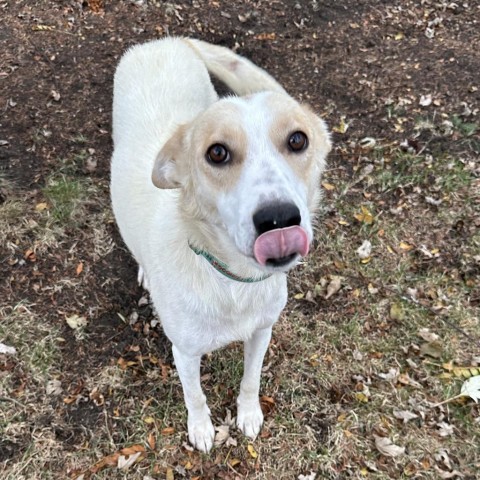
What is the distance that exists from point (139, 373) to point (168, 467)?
0.73 m

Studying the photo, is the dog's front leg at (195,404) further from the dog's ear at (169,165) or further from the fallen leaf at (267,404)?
the dog's ear at (169,165)

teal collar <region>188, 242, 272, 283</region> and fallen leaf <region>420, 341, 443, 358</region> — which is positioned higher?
teal collar <region>188, 242, 272, 283</region>

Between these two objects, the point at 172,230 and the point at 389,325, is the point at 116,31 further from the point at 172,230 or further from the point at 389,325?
the point at 389,325

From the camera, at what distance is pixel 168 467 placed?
3492 millimetres

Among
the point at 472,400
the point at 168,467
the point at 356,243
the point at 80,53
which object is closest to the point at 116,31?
the point at 80,53

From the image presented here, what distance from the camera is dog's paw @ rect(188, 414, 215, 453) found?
3502mm

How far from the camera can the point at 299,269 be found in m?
4.39

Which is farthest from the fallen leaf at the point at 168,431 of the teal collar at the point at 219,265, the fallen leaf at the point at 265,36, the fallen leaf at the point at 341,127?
the fallen leaf at the point at 265,36

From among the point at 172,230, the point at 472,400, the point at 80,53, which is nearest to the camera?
the point at 172,230

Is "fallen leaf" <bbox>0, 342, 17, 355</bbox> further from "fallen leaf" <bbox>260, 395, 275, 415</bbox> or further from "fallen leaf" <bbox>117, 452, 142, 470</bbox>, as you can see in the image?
"fallen leaf" <bbox>260, 395, 275, 415</bbox>

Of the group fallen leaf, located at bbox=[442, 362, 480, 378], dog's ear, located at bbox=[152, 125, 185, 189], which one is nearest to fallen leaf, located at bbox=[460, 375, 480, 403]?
fallen leaf, located at bbox=[442, 362, 480, 378]

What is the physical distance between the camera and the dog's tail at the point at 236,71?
317 centimetres

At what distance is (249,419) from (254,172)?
2.12 metres

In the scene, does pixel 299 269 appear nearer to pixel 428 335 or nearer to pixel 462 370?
pixel 428 335
